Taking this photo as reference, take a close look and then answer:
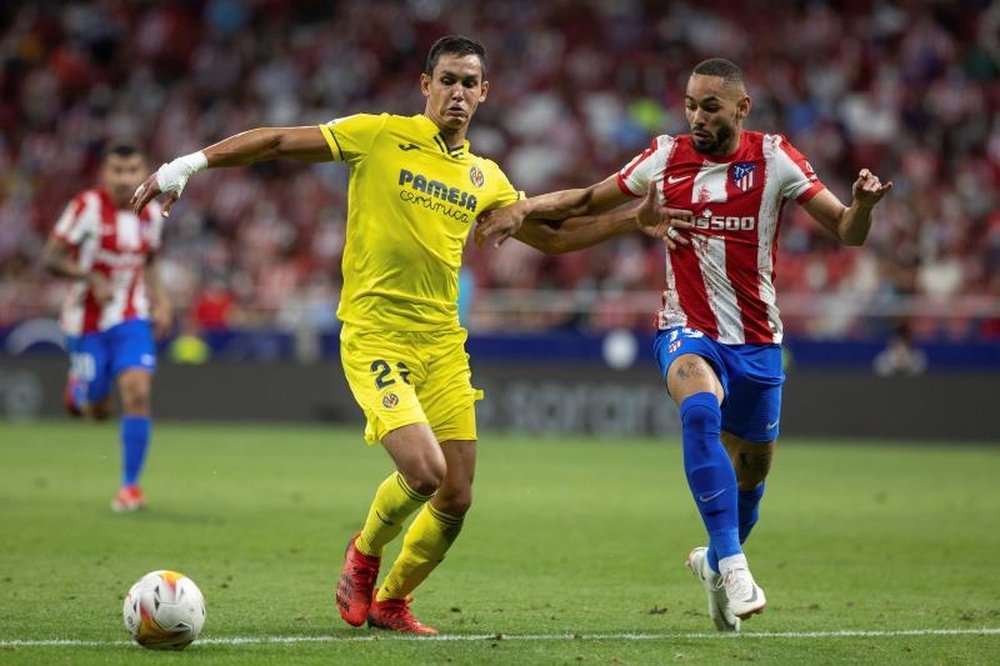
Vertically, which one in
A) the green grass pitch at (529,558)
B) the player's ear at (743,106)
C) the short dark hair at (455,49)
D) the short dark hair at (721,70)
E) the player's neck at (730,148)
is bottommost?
the green grass pitch at (529,558)

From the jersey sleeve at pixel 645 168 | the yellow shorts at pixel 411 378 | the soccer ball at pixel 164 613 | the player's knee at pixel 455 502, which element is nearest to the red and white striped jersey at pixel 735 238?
the jersey sleeve at pixel 645 168

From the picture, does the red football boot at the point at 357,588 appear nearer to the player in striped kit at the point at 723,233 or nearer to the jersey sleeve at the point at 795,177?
the player in striped kit at the point at 723,233

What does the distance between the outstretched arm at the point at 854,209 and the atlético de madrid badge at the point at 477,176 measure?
1555 mm

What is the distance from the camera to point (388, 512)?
745 cm

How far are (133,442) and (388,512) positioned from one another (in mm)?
5704

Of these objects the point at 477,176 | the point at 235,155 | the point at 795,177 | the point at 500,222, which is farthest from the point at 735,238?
the point at 235,155

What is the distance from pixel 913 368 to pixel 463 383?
14.3 meters

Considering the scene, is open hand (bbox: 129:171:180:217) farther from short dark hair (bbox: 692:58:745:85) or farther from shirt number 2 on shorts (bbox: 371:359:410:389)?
short dark hair (bbox: 692:58:745:85)

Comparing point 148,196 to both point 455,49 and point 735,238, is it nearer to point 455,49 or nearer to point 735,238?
point 455,49

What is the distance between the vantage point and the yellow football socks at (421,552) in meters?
7.55

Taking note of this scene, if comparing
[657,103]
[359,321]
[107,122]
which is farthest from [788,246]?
[359,321]

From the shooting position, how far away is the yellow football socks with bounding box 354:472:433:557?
7344 millimetres

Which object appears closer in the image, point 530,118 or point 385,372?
point 385,372

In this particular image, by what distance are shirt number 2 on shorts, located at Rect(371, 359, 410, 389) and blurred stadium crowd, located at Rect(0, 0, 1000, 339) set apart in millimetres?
11919
